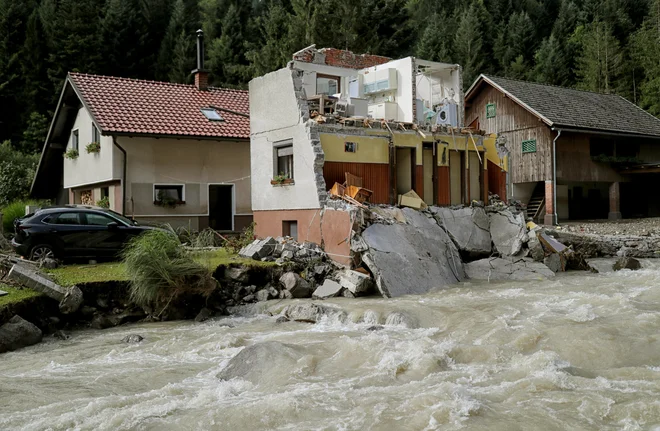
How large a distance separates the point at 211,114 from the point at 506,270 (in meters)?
12.9

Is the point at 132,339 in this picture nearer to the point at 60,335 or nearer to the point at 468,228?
the point at 60,335

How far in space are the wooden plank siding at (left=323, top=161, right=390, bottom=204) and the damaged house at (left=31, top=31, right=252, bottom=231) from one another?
20.4 ft

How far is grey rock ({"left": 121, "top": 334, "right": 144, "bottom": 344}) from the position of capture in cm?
1098

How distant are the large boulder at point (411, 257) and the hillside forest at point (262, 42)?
21785 millimetres

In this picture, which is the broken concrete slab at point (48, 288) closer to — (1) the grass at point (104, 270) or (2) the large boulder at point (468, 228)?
(1) the grass at point (104, 270)

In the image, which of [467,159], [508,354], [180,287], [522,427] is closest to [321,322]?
[180,287]

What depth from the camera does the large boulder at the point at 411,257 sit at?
15250 millimetres

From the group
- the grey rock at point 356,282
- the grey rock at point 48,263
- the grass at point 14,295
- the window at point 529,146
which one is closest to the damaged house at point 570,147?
the window at point 529,146

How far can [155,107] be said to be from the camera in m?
23.3

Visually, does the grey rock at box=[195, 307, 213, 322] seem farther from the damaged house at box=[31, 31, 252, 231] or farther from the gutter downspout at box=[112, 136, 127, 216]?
the gutter downspout at box=[112, 136, 127, 216]

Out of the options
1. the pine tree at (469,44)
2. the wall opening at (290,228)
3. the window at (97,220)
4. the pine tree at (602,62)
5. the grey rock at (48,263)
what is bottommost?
the grey rock at (48,263)

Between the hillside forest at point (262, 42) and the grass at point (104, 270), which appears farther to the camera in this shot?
the hillside forest at point (262, 42)

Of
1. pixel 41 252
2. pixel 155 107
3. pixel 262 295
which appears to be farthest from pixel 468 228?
pixel 155 107

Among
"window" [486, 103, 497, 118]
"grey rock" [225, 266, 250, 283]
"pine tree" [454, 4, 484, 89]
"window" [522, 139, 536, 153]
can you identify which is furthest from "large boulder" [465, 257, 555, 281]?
"pine tree" [454, 4, 484, 89]
